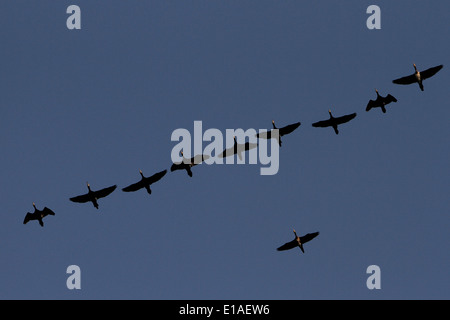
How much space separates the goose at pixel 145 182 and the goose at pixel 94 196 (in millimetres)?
1918

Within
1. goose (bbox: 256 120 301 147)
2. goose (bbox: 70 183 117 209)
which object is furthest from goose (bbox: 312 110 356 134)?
goose (bbox: 70 183 117 209)

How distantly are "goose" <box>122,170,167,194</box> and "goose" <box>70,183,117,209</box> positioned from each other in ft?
6.29

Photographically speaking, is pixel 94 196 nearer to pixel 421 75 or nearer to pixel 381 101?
pixel 381 101

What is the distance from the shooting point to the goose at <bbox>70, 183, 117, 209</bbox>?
3516 inches

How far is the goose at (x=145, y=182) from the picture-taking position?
89650mm

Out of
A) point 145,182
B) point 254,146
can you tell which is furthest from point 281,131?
point 145,182

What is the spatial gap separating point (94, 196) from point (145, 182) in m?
6.49

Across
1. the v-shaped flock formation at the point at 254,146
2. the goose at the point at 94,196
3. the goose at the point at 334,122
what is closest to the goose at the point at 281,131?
the v-shaped flock formation at the point at 254,146

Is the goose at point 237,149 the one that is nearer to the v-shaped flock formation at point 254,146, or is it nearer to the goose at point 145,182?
the v-shaped flock formation at point 254,146

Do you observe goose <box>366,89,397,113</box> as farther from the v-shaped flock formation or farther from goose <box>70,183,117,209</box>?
goose <box>70,183,117,209</box>

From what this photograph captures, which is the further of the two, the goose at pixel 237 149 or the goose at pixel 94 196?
the goose at pixel 94 196
